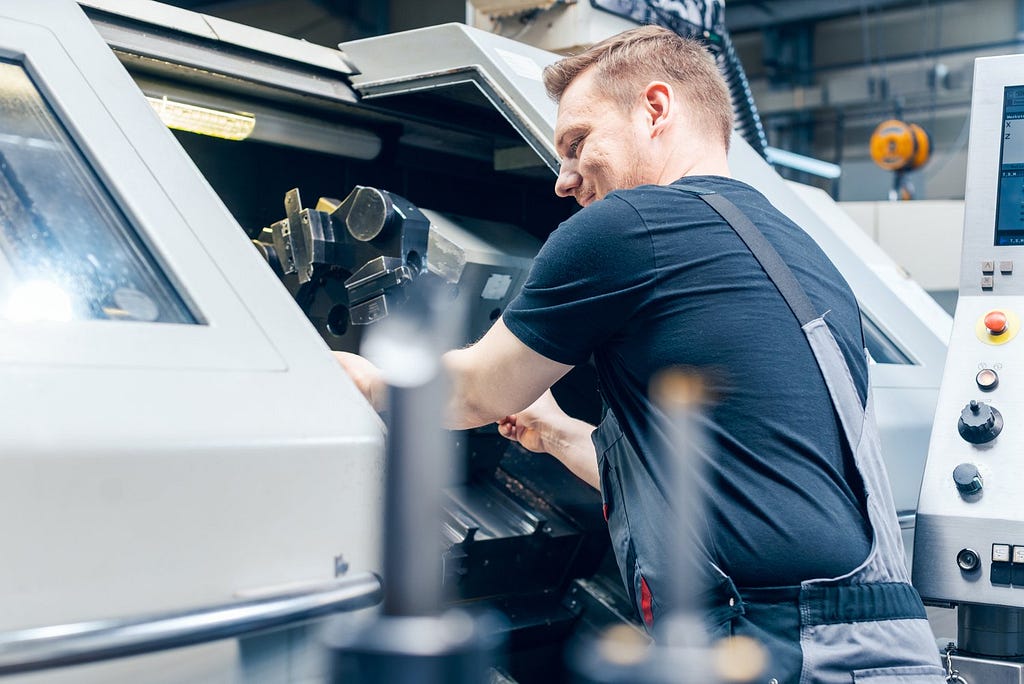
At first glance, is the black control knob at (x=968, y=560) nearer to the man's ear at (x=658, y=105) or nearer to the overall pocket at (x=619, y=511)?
the overall pocket at (x=619, y=511)

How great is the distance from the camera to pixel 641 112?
54.5 inches

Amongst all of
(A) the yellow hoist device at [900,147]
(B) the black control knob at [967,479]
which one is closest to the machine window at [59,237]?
(B) the black control knob at [967,479]

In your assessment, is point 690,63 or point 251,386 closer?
point 251,386

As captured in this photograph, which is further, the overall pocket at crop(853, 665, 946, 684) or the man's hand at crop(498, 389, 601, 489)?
the man's hand at crop(498, 389, 601, 489)

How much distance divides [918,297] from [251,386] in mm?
A: 1991

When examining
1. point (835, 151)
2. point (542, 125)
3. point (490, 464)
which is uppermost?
point (835, 151)

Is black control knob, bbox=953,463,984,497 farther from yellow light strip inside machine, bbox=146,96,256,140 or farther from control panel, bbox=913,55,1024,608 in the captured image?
yellow light strip inside machine, bbox=146,96,256,140

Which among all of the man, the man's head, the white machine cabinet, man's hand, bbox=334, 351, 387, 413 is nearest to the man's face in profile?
the man's head

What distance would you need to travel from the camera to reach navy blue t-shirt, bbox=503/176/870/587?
1.14 m

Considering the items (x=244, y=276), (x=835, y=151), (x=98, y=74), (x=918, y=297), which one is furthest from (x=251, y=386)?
(x=835, y=151)

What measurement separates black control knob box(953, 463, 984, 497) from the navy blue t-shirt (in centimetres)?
37

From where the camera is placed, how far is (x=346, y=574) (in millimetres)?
890

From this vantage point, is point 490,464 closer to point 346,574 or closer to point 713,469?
point 713,469

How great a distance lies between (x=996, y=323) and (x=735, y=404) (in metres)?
0.64
